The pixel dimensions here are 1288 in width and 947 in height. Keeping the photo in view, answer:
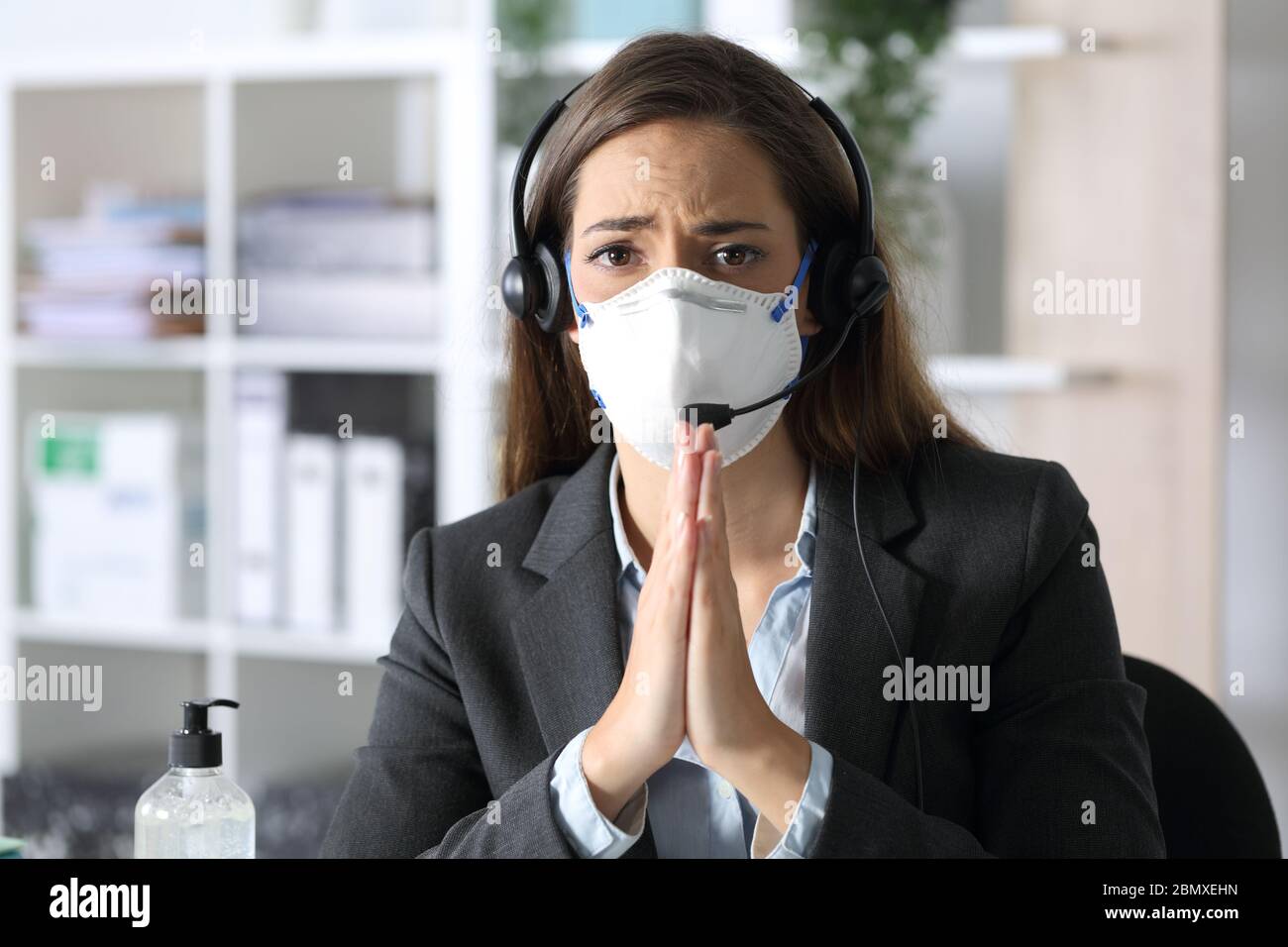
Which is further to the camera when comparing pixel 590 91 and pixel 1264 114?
pixel 1264 114

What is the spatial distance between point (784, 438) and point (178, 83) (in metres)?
1.53

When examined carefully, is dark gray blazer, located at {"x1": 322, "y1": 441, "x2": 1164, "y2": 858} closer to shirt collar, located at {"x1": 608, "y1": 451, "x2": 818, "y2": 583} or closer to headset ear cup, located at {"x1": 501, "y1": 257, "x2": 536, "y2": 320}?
shirt collar, located at {"x1": 608, "y1": 451, "x2": 818, "y2": 583}

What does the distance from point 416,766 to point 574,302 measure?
0.42m

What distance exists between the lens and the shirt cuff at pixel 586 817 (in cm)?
88

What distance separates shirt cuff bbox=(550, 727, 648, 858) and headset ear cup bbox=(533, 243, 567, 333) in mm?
387

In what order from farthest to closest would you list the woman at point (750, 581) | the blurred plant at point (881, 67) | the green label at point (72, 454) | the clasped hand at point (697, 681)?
the green label at point (72, 454) → the blurred plant at point (881, 67) → the woman at point (750, 581) → the clasped hand at point (697, 681)

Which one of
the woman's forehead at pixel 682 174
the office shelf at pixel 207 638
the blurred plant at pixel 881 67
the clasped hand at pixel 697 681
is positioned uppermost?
the blurred plant at pixel 881 67

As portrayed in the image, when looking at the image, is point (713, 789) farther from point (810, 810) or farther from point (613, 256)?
point (613, 256)

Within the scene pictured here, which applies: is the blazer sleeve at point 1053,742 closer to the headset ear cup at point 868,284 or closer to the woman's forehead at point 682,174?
the headset ear cup at point 868,284

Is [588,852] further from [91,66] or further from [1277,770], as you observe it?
[91,66]

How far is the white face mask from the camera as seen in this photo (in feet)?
3.23

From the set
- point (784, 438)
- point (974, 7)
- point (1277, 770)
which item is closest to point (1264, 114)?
point (974, 7)

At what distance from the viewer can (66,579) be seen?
227 centimetres

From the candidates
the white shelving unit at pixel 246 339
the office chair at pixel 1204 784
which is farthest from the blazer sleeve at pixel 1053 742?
the white shelving unit at pixel 246 339
